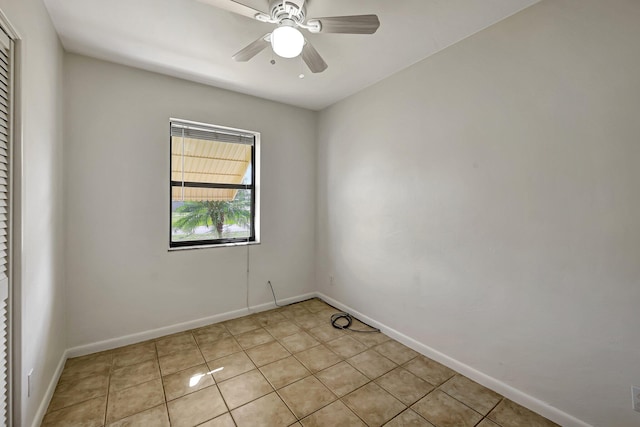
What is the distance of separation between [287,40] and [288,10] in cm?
20

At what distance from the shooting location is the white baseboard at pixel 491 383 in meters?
1.66

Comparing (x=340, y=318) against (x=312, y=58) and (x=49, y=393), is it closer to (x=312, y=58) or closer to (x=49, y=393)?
(x=49, y=393)

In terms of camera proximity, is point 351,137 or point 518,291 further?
point 351,137

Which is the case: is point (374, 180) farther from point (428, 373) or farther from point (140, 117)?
point (140, 117)

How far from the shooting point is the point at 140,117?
2.60m

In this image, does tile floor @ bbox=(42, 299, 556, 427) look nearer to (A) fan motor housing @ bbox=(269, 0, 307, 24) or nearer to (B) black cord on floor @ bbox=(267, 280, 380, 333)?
(B) black cord on floor @ bbox=(267, 280, 380, 333)

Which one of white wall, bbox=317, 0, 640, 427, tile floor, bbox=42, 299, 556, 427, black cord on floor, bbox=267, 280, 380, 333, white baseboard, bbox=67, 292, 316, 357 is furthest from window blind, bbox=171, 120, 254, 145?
tile floor, bbox=42, 299, 556, 427

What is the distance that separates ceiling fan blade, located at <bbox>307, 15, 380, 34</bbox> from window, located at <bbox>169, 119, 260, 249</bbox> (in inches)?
73.0

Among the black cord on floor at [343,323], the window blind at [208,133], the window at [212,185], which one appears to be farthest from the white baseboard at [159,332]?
the window blind at [208,133]

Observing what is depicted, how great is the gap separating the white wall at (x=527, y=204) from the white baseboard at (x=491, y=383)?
0.12ft

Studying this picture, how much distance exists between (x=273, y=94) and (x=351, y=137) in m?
1.05

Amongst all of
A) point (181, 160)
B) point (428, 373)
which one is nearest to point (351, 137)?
point (181, 160)

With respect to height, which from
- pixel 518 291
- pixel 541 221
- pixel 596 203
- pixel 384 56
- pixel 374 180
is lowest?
pixel 518 291

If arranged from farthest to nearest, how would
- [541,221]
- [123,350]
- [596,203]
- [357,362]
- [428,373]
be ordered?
1. [123,350]
2. [357,362]
3. [428,373]
4. [541,221]
5. [596,203]
